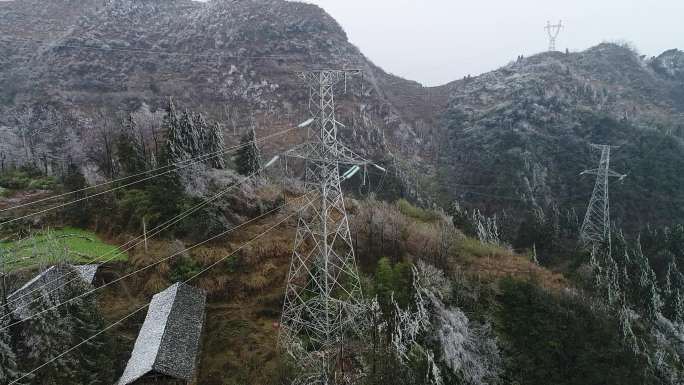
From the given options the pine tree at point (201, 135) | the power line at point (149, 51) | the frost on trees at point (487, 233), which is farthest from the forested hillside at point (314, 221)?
the frost on trees at point (487, 233)

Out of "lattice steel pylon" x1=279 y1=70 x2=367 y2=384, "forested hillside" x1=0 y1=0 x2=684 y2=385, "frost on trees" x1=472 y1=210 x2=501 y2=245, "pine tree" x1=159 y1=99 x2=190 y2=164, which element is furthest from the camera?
"frost on trees" x1=472 y1=210 x2=501 y2=245

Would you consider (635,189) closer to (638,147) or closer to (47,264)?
(638,147)

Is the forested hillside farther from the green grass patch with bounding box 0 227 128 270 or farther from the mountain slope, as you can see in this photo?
the mountain slope

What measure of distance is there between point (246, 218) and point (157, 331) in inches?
403

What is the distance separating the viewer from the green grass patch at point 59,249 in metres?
20.5

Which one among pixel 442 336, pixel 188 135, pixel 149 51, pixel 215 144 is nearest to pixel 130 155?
pixel 188 135

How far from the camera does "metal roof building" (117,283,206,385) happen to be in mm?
15953

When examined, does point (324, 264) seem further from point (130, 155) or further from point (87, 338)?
point (130, 155)

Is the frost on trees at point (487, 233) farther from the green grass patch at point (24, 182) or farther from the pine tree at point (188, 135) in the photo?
the green grass patch at point (24, 182)

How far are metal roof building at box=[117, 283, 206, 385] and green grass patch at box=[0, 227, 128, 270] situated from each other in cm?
345

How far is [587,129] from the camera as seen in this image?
70.4 m

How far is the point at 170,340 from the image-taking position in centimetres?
1709

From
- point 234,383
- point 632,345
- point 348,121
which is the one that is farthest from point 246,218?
point 348,121

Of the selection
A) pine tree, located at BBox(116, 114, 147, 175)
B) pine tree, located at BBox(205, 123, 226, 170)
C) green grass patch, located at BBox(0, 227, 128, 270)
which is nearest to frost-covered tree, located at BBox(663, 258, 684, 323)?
pine tree, located at BBox(205, 123, 226, 170)
